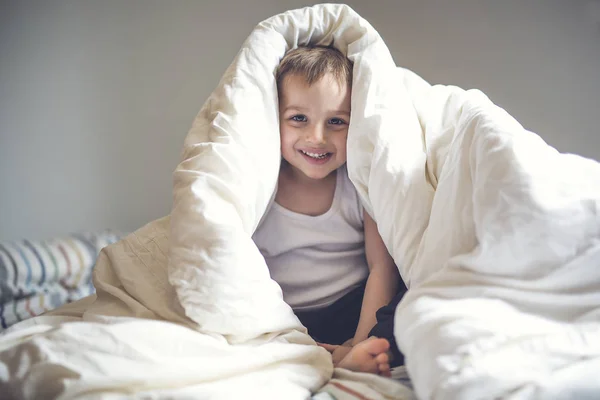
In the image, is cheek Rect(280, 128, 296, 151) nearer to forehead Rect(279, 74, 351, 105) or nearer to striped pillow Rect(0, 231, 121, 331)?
forehead Rect(279, 74, 351, 105)

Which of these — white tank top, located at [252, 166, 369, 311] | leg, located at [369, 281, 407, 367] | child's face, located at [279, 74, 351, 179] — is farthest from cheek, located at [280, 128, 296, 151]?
leg, located at [369, 281, 407, 367]

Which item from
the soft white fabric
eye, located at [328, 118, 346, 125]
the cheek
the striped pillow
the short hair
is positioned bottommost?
the striped pillow

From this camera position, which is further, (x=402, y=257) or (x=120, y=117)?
(x=120, y=117)

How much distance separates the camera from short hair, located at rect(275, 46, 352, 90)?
937 millimetres

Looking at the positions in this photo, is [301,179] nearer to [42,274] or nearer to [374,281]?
[374,281]

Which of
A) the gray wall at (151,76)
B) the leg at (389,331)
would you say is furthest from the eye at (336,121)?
the gray wall at (151,76)

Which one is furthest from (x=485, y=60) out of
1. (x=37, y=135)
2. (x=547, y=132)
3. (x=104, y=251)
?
(x=37, y=135)

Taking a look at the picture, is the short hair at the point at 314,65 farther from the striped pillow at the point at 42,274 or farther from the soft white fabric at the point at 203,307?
the striped pillow at the point at 42,274

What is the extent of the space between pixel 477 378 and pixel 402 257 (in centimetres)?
30

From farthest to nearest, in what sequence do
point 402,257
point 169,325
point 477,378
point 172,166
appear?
point 172,166
point 402,257
point 169,325
point 477,378

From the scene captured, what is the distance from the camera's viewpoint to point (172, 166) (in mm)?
1545

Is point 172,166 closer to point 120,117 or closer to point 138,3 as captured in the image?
point 120,117

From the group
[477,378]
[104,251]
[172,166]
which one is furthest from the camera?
[172,166]

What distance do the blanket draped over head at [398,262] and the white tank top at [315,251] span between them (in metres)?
0.14
